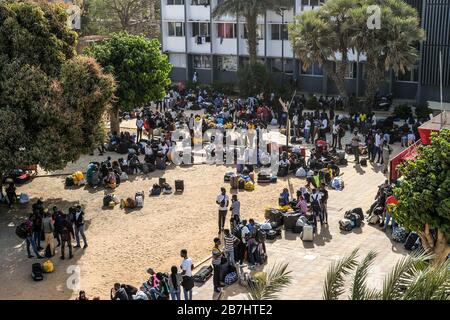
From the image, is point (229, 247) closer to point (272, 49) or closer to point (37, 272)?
point (37, 272)

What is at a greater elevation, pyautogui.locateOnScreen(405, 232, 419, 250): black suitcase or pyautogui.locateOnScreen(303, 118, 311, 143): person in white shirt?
pyautogui.locateOnScreen(303, 118, 311, 143): person in white shirt

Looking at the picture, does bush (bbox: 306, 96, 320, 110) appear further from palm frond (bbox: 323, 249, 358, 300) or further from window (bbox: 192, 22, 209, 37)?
palm frond (bbox: 323, 249, 358, 300)

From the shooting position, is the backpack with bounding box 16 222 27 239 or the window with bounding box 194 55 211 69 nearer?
the backpack with bounding box 16 222 27 239

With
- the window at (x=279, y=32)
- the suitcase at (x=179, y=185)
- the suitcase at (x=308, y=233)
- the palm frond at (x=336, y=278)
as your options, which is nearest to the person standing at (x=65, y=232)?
the suitcase at (x=179, y=185)

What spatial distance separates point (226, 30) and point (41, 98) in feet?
98.1

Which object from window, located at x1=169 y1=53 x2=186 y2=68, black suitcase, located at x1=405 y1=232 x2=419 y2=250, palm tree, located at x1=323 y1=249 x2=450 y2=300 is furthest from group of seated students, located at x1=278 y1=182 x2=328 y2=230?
window, located at x1=169 y1=53 x2=186 y2=68

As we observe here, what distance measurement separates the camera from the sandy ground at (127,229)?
19.2 m

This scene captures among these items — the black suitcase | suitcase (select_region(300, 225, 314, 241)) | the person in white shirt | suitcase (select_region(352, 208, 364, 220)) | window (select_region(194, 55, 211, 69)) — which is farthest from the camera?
window (select_region(194, 55, 211, 69))

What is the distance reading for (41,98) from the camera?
23469 mm

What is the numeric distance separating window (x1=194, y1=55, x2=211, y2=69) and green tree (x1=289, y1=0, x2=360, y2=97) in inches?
596

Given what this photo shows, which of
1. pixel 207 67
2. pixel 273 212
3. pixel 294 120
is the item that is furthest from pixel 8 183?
pixel 207 67

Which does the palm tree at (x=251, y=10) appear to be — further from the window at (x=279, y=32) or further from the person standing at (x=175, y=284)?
the person standing at (x=175, y=284)

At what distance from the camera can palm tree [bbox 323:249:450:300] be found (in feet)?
31.9

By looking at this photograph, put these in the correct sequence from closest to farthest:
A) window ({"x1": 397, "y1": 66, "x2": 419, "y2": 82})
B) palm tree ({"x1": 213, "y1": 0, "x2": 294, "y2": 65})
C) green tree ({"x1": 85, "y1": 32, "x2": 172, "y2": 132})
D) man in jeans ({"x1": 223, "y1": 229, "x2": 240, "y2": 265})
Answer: man in jeans ({"x1": 223, "y1": 229, "x2": 240, "y2": 265}) < green tree ({"x1": 85, "y1": 32, "x2": 172, "y2": 132}) < window ({"x1": 397, "y1": 66, "x2": 419, "y2": 82}) < palm tree ({"x1": 213, "y1": 0, "x2": 294, "y2": 65})
